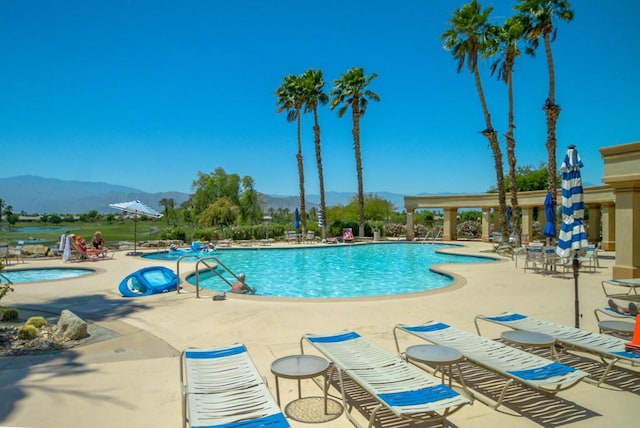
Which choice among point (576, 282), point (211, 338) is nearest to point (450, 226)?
point (576, 282)

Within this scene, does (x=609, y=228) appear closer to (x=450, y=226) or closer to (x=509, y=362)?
(x=450, y=226)

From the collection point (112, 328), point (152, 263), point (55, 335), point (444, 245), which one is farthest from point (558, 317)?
point (444, 245)

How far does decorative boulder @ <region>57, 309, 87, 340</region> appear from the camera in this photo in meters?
5.84

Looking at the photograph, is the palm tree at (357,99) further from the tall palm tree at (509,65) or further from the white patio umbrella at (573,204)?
the white patio umbrella at (573,204)

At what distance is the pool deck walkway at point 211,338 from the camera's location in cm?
357

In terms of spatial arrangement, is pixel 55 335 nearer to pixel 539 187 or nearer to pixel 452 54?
pixel 452 54

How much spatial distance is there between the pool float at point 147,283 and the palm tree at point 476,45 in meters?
16.2

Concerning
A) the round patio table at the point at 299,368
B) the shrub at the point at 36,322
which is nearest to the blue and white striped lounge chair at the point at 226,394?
the round patio table at the point at 299,368

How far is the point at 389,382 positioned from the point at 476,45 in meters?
21.2

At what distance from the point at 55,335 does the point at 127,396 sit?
283 centimetres

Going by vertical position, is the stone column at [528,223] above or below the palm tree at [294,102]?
below

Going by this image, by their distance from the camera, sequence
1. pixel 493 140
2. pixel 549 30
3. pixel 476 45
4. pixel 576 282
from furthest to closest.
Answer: pixel 493 140, pixel 476 45, pixel 549 30, pixel 576 282

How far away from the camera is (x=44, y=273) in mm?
14898

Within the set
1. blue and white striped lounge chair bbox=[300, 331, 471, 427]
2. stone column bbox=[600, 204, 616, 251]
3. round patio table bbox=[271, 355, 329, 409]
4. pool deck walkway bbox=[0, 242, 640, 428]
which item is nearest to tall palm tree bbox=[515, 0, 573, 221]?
stone column bbox=[600, 204, 616, 251]
